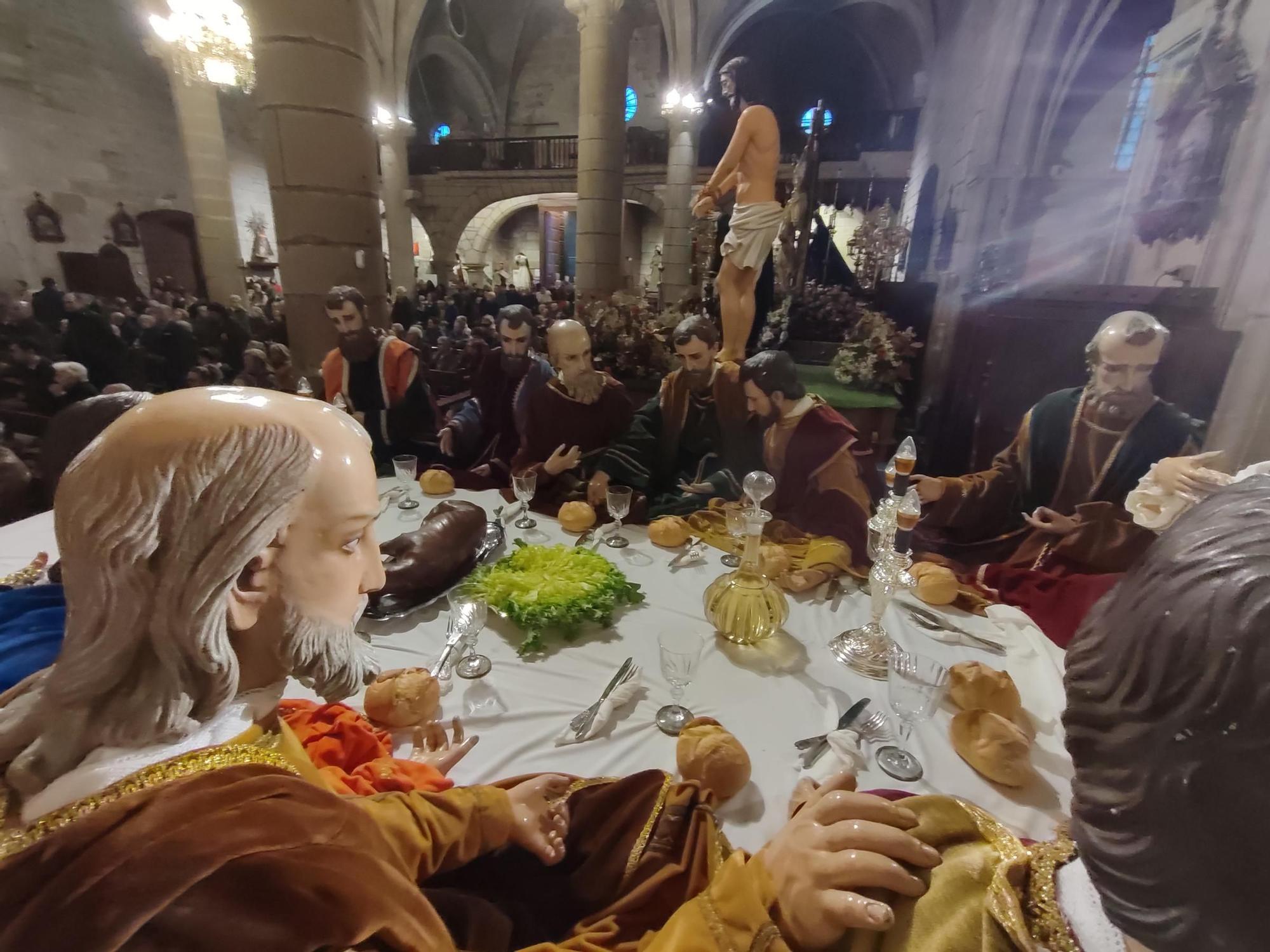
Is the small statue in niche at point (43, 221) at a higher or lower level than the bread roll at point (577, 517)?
higher

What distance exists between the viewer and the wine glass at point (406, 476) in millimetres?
2920

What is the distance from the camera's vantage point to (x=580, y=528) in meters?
2.89

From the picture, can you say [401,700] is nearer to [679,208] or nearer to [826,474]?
[826,474]

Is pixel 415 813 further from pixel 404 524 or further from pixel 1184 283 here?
pixel 1184 283

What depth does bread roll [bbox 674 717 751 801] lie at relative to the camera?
4.55ft

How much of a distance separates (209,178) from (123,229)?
832 millimetres

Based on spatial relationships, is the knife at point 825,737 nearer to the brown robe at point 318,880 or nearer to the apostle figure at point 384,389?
the brown robe at point 318,880

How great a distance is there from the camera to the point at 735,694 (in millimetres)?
1793

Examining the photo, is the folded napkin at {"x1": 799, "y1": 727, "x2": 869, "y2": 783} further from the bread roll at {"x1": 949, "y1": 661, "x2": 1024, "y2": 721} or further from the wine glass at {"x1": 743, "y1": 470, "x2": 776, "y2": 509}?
the wine glass at {"x1": 743, "y1": 470, "x2": 776, "y2": 509}

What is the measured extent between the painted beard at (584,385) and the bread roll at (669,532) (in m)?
0.94

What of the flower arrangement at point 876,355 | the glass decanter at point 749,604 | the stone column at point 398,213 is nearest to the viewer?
the glass decanter at point 749,604

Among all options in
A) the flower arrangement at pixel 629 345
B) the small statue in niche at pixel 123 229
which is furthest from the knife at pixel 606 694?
the small statue in niche at pixel 123 229

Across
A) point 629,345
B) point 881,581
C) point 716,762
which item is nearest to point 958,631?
point 881,581

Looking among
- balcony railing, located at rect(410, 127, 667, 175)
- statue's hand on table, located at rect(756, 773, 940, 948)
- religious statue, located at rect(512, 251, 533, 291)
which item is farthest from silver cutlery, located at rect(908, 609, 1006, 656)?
religious statue, located at rect(512, 251, 533, 291)
